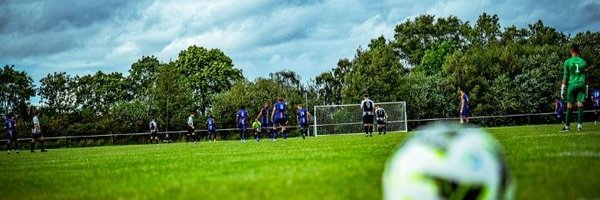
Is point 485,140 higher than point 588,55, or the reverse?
point 588,55

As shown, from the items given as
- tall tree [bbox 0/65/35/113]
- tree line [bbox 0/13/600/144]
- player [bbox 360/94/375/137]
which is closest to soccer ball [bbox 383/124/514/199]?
player [bbox 360/94/375/137]

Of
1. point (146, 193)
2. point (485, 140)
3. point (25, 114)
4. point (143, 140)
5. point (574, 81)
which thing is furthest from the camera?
point (25, 114)

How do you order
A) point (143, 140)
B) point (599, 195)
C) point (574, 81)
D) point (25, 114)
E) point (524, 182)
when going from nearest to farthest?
point (599, 195) < point (524, 182) < point (574, 81) < point (143, 140) < point (25, 114)

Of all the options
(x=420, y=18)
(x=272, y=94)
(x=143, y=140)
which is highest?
(x=420, y=18)

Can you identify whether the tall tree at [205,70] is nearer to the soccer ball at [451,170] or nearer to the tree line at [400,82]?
the tree line at [400,82]

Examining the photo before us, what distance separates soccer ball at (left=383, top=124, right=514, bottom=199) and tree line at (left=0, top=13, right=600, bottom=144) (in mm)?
46485

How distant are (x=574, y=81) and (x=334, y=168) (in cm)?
1006

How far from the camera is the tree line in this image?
50469 mm

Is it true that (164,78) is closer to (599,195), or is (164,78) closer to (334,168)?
(334,168)

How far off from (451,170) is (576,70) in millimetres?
12947

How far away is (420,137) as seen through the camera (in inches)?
130

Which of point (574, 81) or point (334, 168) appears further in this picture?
point (574, 81)

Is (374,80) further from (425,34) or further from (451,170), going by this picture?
(451,170)

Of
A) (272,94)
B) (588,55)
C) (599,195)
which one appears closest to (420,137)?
(599,195)
